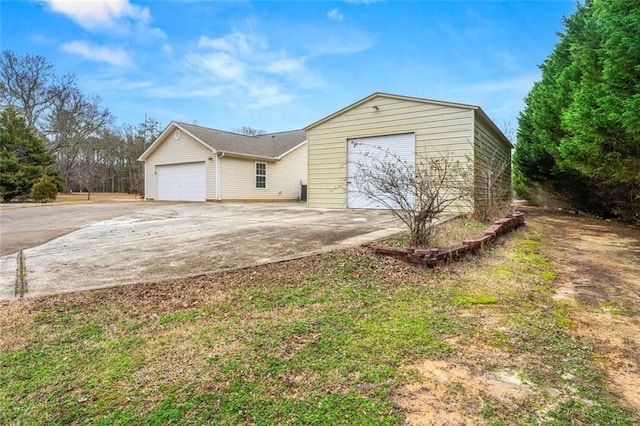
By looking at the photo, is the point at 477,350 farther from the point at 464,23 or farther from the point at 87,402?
the point at 464,23

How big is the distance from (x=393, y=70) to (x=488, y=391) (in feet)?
43.8

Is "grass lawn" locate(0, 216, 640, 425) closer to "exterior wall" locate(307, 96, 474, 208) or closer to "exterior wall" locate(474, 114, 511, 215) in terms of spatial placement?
"exterior wall" locate(474, 114, 511, 215)

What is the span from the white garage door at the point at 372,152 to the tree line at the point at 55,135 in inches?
667

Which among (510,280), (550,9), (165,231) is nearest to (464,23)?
(550,9)

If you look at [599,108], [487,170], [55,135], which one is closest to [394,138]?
[487,170]

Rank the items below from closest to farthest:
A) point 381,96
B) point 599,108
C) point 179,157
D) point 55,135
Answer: point 599,108 < point 381,96 < point 179,157 < point 55,135

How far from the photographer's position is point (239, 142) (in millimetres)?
18062

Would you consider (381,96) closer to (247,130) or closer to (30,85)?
(30,85)

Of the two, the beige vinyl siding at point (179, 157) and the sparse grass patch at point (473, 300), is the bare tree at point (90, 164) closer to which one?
the beige vinyl siding at point (179, 157)

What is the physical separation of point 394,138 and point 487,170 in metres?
3.02

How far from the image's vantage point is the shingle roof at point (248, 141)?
16.4m

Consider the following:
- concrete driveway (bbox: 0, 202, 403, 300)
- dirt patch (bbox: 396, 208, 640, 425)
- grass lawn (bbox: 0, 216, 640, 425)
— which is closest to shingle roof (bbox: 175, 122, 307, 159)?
concrete driveway (bbox: 0, 202, 403, 300)

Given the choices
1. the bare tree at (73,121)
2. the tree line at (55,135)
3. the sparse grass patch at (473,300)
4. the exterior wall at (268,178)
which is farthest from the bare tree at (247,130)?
the sparse grass patch at (473,300)

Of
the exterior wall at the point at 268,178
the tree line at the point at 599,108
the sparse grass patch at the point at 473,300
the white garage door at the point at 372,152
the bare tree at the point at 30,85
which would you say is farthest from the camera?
the bare tree at the point at 30,85
